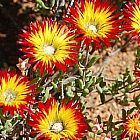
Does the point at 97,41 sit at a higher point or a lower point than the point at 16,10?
lower

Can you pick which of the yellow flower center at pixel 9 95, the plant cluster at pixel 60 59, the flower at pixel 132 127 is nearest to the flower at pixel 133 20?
the plant cluster at pixel 60 59

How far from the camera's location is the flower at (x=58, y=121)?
1563mm

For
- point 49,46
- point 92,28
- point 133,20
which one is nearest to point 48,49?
point 49,46

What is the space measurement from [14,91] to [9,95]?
0.04 metres

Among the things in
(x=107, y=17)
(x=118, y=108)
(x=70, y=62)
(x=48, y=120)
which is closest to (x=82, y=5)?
(x=107, y=17)

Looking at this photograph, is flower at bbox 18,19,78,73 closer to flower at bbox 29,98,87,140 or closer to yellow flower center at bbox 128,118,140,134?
flower at bbox 29,98,87,140

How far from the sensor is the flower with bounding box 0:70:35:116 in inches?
60.6

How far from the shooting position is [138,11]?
171cm

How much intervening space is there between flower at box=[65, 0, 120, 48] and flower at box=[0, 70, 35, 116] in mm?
239

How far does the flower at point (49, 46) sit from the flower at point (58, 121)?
0.14 meters

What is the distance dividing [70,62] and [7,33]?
1166mm

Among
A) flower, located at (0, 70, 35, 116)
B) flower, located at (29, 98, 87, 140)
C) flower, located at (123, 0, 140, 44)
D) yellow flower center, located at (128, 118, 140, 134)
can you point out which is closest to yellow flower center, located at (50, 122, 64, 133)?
flower, located at (29, 98, 87, 140)

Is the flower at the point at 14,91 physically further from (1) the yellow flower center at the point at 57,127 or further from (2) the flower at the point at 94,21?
(2) the flower at the point at 94,21

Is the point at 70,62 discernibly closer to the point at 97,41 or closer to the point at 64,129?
the point at 97,41
